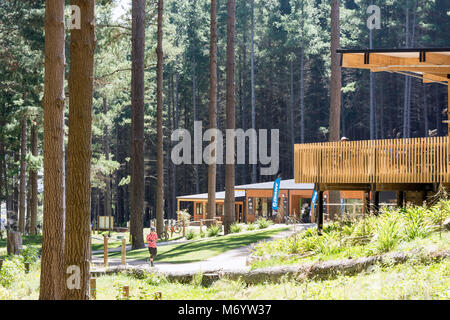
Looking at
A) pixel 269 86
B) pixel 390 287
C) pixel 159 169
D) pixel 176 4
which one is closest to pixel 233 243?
pixel 159 169

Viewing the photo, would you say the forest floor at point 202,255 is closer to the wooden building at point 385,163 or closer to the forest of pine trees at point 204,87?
the wooden building at point 385,163

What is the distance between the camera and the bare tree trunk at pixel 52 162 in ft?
39.5

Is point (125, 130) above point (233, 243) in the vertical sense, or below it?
above

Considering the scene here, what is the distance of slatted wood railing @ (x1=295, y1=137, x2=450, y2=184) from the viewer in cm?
1592

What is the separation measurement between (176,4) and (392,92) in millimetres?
30310

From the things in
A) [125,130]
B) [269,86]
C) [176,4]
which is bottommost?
[125,130]

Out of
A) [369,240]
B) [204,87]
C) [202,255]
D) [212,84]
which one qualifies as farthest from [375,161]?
[204,87]

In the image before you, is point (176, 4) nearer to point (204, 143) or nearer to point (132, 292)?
point (204, 143)

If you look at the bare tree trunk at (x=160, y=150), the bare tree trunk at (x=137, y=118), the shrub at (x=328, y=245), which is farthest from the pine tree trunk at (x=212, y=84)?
the shrub at (x=328, y=245)

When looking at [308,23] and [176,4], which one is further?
[176,4]

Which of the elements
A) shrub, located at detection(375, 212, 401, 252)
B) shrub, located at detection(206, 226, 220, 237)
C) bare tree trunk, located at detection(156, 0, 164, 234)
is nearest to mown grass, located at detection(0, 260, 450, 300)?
shrub, located at detection(375, 212, 401, 252)

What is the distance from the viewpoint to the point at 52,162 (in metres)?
12.2
